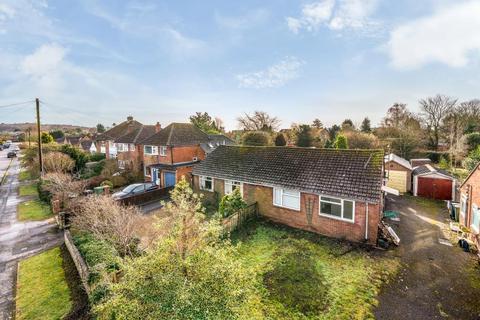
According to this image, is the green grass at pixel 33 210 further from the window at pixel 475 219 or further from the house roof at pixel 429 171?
the house roof at pixel 429 171

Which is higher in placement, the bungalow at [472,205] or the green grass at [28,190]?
the bungalow at [472,205]

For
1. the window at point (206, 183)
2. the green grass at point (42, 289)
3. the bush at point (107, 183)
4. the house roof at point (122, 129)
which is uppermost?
the house roof at point (122, 129)

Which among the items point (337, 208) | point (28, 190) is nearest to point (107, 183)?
point (28, 190)

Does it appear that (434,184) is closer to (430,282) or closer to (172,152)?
(430,282)

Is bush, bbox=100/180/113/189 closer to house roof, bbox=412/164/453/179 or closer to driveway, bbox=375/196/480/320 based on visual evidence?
driveway, bbox=375/196/480/320

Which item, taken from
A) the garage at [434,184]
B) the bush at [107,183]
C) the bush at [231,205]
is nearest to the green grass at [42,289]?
the bush at [231,205]
